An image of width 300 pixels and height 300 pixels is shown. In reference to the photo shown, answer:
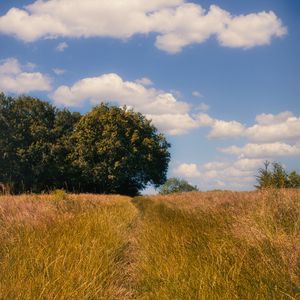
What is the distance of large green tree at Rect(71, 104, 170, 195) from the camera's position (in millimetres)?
51094

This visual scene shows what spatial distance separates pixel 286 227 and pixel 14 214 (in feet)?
17.9

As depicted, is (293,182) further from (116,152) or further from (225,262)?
(116,152)

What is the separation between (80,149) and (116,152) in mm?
4547

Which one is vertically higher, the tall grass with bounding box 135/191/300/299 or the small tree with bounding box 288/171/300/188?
the small tree with bounding box 288/171/300/188

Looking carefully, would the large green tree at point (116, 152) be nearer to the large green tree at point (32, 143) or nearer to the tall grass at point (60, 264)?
the large green tree at point (32, 143)

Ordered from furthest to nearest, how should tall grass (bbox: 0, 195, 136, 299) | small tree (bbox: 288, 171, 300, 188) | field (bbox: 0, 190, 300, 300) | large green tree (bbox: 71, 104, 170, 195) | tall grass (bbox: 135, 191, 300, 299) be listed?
large green tree (bbox: 71, 104, 170, 195) < small tree (bbox: 288, 171, 300, 188) < tall grass (bbox: 0, 195, 136, 299) < field (bbox: 0, 190, 300, 300) < tall grass (bbox: 135, 191, 300, 299)

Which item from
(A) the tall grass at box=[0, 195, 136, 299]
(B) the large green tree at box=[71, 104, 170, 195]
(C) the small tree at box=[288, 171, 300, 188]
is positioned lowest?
(A) the tall grass at box=[0, 195, 136, 299]

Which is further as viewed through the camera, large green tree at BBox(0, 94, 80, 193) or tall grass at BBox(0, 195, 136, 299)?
large green tree at BBox(0, 94, 80, 193)

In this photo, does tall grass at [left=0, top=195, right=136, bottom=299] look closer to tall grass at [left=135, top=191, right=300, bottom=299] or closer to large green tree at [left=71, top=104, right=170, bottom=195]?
tall grass at [left=135, top=191, right=300, bottom=299]

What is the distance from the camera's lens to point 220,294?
11.7ft

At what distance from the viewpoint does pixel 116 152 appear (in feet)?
168

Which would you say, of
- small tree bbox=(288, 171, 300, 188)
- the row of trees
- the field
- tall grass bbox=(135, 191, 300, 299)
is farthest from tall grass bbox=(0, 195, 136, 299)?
the row of trees

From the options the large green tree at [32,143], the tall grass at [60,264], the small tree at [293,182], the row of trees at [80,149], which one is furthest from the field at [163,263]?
the large green tree at [32,143]

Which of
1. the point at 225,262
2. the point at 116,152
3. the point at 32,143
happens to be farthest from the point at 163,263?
the point at 32,143
